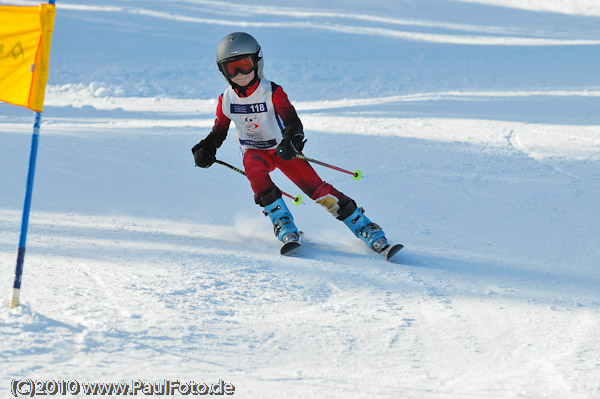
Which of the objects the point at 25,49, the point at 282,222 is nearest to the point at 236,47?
the point at 282,222

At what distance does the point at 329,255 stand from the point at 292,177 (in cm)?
69

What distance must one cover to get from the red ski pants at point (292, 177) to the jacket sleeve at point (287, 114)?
1.05ft

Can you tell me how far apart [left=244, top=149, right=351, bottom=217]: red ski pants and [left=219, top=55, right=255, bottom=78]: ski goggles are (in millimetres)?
587

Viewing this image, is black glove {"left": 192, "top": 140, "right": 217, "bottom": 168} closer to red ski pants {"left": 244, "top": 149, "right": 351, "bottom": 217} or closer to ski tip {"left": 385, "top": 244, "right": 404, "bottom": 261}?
red ski pants {"left": 244, "top": 149, "right": 351, "bottom": 217}

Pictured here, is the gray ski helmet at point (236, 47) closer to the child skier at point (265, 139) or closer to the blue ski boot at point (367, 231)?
the child skier at point (265, 139)

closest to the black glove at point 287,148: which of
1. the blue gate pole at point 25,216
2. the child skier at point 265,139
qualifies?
the child skier at point 265,139

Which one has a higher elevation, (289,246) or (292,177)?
(292,177)

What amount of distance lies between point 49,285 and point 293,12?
24714 mm

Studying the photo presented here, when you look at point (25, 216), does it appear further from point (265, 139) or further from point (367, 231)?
point (367, 231)

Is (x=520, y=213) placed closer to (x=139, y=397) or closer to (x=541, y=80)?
(x=139, y=397)

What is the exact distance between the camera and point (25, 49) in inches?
122

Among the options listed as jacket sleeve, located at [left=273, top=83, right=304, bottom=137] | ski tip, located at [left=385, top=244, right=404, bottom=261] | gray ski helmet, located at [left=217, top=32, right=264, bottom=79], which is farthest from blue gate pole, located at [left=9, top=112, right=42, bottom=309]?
ski tip, located at [left=385, top=244, right=404, bottom=261]

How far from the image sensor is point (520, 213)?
573 centimetres

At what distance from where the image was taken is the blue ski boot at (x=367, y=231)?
4.62m
